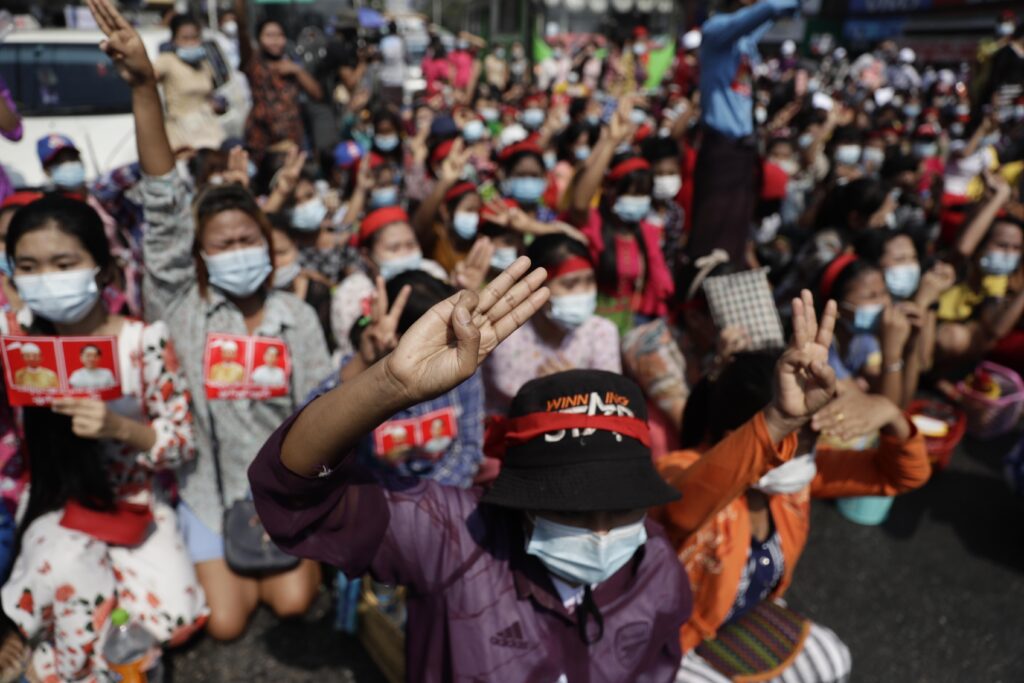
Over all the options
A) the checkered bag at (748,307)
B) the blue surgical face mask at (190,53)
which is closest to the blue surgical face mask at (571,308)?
the checkered bag at (748,307)

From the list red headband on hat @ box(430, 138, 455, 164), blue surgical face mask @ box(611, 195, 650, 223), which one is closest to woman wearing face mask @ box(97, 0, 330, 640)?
blue surgical face mask @ box(611, 195, 650, 223)

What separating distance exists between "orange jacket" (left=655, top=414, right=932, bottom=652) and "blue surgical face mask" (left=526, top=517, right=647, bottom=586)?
1.21 feet

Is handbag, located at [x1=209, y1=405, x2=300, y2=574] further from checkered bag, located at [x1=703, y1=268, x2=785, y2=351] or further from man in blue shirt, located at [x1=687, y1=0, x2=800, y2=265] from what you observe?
man in blue shirt, located at [x1=687, y1=0, x2=800, y2=265]

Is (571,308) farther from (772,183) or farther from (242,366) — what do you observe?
(772,183)

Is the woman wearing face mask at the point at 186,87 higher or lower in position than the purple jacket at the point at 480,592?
higher

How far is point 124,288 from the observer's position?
11.7 ft

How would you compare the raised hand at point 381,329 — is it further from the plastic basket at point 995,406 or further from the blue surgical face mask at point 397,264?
the plastic basket at point 995,406

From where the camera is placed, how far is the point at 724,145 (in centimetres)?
455

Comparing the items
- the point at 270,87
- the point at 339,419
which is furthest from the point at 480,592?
the point at 270,87

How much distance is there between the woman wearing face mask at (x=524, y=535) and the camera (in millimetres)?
1326

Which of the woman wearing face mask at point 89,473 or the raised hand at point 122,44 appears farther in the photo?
the raised hand at point 122,44

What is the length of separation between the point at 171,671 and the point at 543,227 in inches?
105

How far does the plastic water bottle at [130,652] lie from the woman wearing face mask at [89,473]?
42mm

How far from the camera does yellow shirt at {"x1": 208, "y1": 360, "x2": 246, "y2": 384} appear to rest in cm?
283
